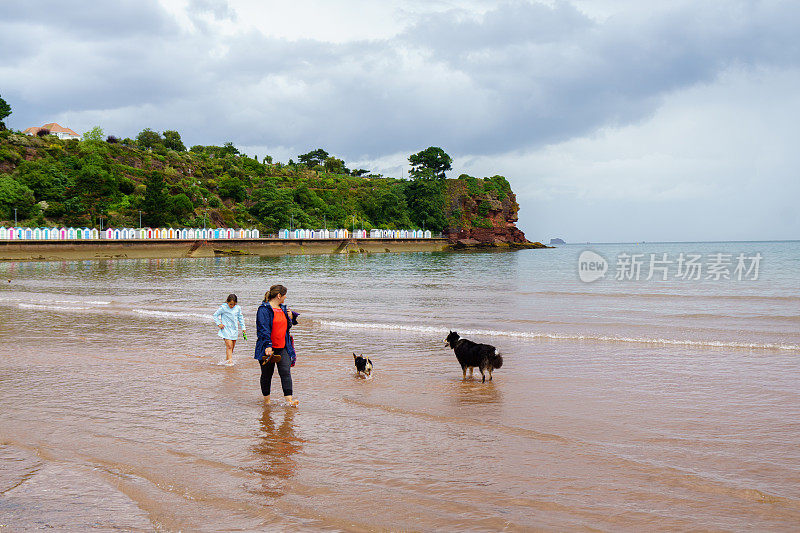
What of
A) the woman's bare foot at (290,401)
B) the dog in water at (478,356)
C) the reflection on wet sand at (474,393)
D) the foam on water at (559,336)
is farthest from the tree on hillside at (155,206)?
the woman's bare foot at (290,401)

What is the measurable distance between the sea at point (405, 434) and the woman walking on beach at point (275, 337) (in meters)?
0.47

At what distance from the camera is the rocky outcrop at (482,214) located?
14400 centimetres

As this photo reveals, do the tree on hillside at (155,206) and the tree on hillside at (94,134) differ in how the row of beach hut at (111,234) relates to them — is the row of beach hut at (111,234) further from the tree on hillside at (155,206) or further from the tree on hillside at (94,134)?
the tree on hillside at (94,134)

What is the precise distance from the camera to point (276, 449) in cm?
630

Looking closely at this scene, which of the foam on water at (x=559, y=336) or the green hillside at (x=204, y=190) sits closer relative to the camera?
the foam on water at (x=559, y=336)

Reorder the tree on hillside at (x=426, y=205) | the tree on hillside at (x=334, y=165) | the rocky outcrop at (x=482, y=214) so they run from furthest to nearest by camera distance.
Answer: the tree on hillside at (x=334, y=165)
the rocky outcrop at (x=482, y=214)
the tree on hillside at (x=426, y=205)

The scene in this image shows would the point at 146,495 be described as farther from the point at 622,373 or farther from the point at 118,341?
the point at 118,341

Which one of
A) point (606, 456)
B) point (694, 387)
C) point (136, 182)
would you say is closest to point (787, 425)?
point (694, 387)

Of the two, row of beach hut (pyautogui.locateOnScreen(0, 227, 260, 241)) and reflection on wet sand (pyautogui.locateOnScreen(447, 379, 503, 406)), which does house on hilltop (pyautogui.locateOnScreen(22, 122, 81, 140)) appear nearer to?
row of beach hut (pyautogui.locateOnScreen(0, 227, 260, 241))

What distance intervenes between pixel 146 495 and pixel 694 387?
7.89 meters

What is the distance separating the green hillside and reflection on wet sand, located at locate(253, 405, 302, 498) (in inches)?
3464

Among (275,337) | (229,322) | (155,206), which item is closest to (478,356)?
(275,337)

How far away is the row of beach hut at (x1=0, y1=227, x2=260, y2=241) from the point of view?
6981 centimetres

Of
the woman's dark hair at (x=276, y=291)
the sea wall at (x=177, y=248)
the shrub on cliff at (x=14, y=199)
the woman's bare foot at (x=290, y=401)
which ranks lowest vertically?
the woman's bare foot at (x=290, y=401)
